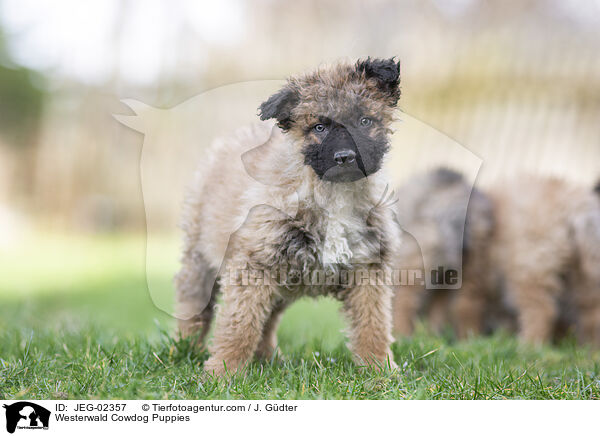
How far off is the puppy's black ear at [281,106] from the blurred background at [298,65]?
0.39m

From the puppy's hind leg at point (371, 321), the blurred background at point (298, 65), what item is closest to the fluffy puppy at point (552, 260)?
the blurred background at point (298, 65)

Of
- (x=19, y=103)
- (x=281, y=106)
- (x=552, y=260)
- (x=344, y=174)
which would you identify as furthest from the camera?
(x=19, y=103)

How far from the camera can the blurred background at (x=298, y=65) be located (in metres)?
4.36

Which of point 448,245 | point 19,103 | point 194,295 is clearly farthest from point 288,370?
point 19,103

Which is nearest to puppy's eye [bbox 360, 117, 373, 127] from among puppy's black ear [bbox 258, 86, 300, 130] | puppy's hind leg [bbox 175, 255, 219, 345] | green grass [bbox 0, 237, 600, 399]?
puppy's black ear [bbox 258, 86, 300, 130]

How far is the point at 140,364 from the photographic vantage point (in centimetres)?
321

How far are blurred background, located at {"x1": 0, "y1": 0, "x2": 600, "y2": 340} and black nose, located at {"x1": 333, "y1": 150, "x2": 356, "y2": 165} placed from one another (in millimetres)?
645

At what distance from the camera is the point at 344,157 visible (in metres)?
2.73

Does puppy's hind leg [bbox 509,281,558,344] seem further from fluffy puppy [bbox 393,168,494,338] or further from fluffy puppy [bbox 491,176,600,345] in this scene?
fluffy puppy [bbox 393,168,494,338]

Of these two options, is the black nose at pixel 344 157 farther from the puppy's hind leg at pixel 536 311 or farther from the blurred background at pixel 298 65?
the puppy's hind leg at pixel 536 311

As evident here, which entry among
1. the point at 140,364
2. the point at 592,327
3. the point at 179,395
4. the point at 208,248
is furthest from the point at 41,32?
the point at 592,327

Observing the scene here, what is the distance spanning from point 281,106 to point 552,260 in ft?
9.98
